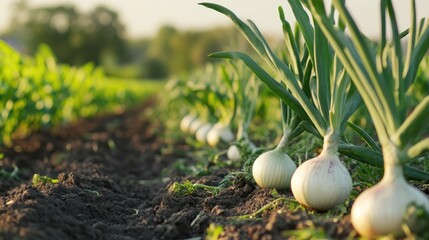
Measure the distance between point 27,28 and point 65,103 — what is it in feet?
182

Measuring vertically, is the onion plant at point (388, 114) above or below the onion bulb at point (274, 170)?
above

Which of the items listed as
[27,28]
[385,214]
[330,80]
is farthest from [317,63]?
[27,28]

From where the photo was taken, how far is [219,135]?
20.1 feet

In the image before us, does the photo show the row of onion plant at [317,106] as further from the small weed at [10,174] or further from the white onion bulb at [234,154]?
the small weed at [10,174]

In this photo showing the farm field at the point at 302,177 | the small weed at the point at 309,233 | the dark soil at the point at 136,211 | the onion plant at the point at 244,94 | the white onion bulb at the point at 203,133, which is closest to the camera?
the small weed at the point at 309,233

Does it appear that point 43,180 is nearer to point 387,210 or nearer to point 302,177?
point 302,177

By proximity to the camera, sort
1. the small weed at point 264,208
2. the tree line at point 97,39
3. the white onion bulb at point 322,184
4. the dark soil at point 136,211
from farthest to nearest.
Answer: the tree line at point 97,39 < the small weed at point 264,208 < the white onion bulb at point 322,184 < the dark soil at point 136,211

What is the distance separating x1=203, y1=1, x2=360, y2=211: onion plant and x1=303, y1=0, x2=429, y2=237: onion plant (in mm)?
260

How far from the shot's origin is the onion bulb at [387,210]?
2043mm

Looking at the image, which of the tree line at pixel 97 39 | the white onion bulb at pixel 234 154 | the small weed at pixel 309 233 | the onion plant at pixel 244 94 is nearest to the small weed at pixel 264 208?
the small weed at pixel 309 233

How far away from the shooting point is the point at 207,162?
4.54 m

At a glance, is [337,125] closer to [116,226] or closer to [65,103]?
[116,226]

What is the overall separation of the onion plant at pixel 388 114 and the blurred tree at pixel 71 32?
196 ft

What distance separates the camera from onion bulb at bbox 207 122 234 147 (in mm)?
6055
